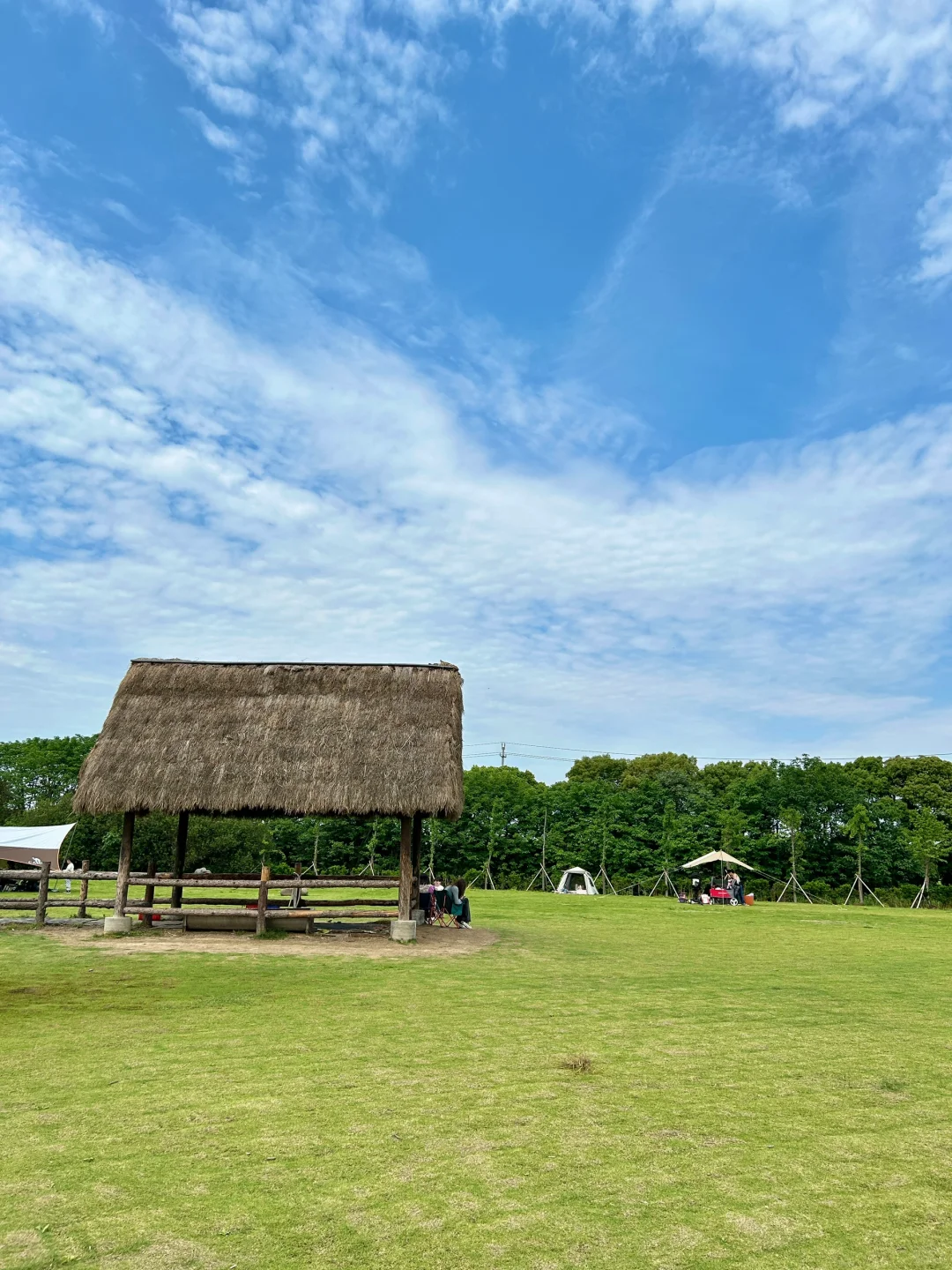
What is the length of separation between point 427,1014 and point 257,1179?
4.87 meters

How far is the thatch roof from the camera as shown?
17.0m

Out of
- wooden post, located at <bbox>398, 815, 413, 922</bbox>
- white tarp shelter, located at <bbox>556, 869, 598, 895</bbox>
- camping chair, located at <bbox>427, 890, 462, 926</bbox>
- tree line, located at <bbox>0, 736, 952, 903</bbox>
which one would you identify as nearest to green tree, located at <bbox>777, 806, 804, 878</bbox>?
tree line, located at <bbox>0, 736, 952, 903</bbox>

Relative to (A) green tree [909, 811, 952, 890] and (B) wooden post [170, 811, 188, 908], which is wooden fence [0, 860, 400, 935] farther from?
(A) green tree [909, 811, 952, 890]

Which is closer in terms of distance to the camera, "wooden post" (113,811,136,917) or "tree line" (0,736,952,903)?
"wooden post" (113,811,136,917)

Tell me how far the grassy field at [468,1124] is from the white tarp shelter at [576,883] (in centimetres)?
3132

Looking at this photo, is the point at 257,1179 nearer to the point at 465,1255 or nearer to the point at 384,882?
the point at 465,1255

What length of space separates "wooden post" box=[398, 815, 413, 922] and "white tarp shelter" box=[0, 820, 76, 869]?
76.9 ft

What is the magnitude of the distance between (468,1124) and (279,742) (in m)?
13.0

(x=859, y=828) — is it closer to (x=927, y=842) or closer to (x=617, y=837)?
(x=927, y=842)

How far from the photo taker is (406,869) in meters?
17.5

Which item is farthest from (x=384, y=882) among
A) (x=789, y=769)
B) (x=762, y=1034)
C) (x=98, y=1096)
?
(x=789, y=769)

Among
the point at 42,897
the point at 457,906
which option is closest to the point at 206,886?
the point at 42,897

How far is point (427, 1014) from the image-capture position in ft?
30.7

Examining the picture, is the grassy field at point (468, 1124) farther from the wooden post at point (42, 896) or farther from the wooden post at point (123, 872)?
the wooden post at point (42, 896)
